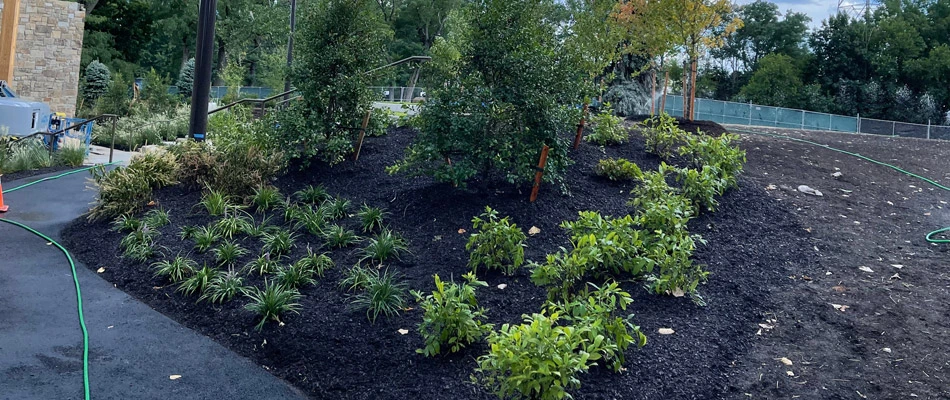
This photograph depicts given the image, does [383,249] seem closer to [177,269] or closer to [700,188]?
[177,269]

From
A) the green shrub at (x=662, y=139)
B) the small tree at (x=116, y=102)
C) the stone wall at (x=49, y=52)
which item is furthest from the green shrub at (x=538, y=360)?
the stone wall at (x=49, y=52)

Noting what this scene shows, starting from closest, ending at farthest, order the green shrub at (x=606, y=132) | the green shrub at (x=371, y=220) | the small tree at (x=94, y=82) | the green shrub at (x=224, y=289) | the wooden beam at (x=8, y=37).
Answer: the green shrub at (x=224, y=289) → the green shrub at (x=371, y=220) → the green shrub at (x=606, y=132) → the wooden beam at (x=8, y=37) → the small tree at (x=94, y=82)

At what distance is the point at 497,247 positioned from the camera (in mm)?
5672

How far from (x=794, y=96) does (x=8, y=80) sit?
116 feet

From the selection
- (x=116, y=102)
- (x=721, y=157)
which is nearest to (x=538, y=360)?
(x=721, y=157)

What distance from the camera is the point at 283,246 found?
657cm

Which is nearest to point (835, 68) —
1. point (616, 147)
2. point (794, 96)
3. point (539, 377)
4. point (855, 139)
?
point (794, 96)

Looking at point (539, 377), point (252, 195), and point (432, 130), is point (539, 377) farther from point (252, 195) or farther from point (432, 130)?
point (252, 195)

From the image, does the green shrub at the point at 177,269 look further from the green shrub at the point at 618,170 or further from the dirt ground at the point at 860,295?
the dirt ground at the point at 860,295

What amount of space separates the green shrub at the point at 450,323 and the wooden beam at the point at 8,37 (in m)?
17.6

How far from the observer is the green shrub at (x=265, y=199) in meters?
7.62

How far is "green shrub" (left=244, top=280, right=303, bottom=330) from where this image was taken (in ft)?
17.7

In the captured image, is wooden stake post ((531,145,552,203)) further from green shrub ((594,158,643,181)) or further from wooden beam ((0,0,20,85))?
wooden beam ((0,0,20,85))

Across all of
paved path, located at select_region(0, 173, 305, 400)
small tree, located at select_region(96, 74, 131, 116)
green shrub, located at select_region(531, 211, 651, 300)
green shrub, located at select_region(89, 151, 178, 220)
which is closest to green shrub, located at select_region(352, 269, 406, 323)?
paved path, located at select_region(0, 173, 305, 400)
